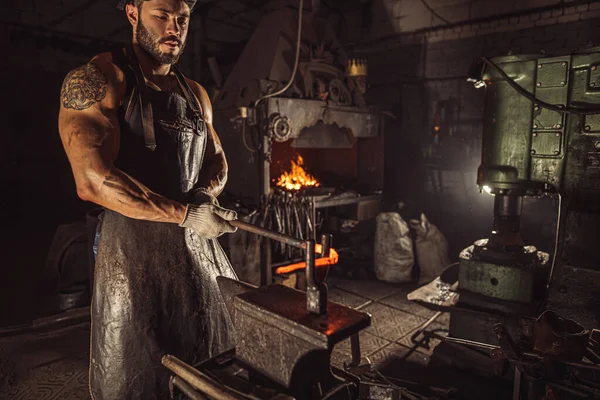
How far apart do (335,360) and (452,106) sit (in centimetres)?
561

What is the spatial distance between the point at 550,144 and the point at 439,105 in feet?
15.0

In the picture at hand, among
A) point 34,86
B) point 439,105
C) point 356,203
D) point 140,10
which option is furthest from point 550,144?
point 34,86

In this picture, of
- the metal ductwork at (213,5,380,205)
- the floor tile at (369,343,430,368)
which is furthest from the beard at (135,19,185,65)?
the floor tile at (369,343,430,368)

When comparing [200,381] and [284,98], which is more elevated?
[284,98]

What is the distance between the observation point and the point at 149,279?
221cm

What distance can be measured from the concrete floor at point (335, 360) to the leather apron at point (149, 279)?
6.83 feet

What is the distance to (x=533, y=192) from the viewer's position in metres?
3.62

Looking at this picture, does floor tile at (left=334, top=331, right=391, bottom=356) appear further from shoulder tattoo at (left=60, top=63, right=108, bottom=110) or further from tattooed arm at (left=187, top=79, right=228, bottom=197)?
shoulder tattoo at (left=60, top=63, right=108, bottom=110)

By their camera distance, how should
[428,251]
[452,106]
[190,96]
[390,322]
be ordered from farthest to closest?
[452,106]
[428,251]
[390,322]
[190,96]

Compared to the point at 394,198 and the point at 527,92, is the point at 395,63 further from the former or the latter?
the point at 527,92

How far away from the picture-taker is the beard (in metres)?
2.33

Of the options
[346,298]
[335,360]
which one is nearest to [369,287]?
[346,298]

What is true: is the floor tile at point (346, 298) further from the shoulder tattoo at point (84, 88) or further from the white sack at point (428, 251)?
the shoulder tattoo at point (84, 88)

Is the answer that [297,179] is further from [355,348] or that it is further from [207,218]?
[207,218]
